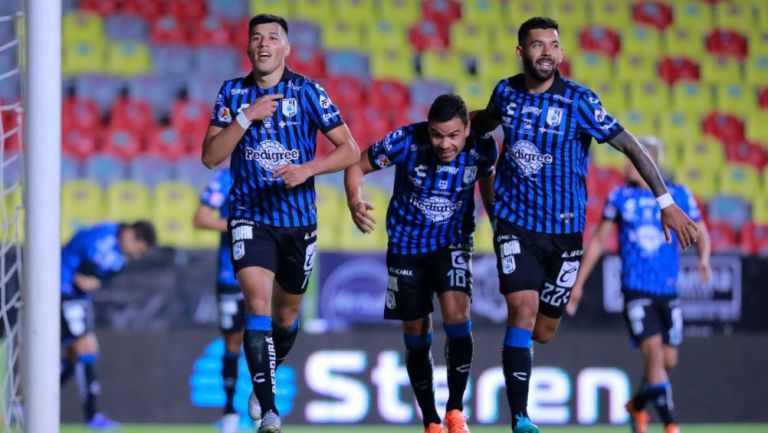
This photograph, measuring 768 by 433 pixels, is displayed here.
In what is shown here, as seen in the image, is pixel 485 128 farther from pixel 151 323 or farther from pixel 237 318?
pixel 151 323

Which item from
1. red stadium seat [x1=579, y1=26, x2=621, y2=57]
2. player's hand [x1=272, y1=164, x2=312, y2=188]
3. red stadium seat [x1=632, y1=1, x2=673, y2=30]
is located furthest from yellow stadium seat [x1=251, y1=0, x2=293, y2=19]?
player's hand [x1=272, y1=164, x2=312, y2=188]

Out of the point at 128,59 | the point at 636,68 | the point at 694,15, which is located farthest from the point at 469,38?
the point at 128,59

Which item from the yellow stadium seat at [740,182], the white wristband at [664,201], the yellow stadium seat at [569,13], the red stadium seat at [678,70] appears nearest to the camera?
the white wristband at [664,201]

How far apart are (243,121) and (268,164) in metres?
0.32

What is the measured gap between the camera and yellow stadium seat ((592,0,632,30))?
15.0 metres

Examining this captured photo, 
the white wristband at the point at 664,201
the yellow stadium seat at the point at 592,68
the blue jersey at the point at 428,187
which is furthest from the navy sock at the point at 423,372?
the yellow stadium seat at the point at 592,68

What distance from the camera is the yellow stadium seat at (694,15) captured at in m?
15.1

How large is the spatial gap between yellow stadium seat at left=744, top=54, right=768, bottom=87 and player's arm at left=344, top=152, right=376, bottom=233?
9219 millimetres

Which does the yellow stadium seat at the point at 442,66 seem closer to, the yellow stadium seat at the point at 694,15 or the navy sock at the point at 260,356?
the yellow stadium seat at the point at 694,15

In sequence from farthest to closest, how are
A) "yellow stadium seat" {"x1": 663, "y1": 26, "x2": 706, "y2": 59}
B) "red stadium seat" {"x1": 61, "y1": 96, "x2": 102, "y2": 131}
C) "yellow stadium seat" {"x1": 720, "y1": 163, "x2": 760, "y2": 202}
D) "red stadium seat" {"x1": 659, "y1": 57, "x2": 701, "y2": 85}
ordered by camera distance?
"yellow stadium seat" {"x1": 663, "y1": 26, "x2": 706, "y2": 59} < "red stadium seat" {"x1": 659, "y1": 57, "x2": 701, "y2": 85} < "yellow stadium seat" {"x1": 720, "y1": 163, "x2": 760, "y2": 202} < "red stadium seat" {"x1": 61, "y1": 96, "x2": 102, "y2": 131}

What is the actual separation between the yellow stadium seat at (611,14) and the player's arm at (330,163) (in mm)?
9242

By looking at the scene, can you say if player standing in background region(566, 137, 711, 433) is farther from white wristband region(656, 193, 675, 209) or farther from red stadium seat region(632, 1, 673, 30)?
red stadium seat region(632, 1, 673, 30)

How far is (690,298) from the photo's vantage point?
10961mm

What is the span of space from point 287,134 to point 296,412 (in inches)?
183
